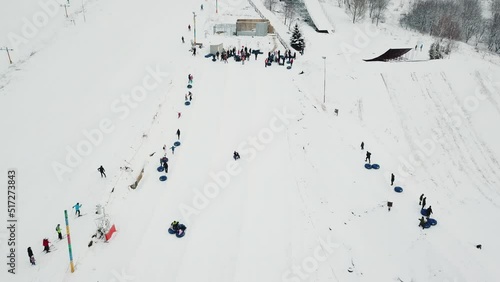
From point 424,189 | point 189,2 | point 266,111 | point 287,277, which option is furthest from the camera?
point 189,2

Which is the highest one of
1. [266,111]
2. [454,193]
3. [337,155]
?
[266,111]

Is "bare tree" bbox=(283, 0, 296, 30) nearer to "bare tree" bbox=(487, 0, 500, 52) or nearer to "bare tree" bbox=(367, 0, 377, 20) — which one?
"bare tree" bbox=(367, 0, 377, 20)

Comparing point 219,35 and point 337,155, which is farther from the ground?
point 219,35

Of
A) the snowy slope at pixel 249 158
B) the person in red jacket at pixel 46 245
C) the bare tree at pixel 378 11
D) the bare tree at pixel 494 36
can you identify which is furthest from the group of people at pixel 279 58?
the bare tree at pixel 494 36

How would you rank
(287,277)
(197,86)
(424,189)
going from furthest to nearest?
(197,86) < (424,189) < (287,277)

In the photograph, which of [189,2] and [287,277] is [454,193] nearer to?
[287,277]

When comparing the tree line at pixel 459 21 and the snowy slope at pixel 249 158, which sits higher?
the tree line at pixel 459 21

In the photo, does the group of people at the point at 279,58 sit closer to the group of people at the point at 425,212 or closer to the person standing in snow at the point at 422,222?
the group of people at the point at 425,212

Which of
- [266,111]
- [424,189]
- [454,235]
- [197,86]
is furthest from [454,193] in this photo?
[197,86]
